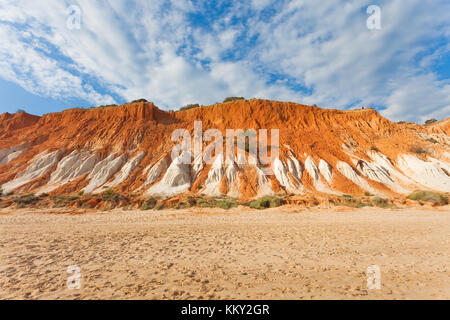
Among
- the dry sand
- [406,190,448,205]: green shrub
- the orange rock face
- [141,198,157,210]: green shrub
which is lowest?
the dry sand

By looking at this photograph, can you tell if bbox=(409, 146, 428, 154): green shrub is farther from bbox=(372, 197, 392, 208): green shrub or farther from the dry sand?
the dry sand

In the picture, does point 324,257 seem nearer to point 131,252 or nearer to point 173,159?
point 131,252

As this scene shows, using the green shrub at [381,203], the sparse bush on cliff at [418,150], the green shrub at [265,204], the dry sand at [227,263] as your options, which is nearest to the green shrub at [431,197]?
the green shrub at [381,203]

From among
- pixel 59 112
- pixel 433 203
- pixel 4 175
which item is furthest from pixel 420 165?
pixel 59 112

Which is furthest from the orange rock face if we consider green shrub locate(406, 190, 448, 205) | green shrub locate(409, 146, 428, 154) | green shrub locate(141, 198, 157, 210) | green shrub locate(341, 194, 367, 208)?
green shrub locate(341, 194, 367, 208)

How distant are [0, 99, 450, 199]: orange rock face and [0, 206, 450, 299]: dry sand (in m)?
13.4

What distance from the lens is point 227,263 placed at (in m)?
5.32

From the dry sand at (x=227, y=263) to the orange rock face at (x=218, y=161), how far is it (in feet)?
43.8

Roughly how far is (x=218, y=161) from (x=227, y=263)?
20.2 metres

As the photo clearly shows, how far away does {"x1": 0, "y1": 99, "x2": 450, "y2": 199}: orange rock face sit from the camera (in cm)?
2348

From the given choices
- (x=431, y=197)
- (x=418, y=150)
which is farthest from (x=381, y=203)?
(x=418, y=150)

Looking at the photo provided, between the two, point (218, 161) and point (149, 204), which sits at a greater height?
point (218, 161)

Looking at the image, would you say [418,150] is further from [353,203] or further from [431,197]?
[353,203]

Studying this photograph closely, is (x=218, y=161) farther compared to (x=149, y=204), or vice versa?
(x=218, y=161)
